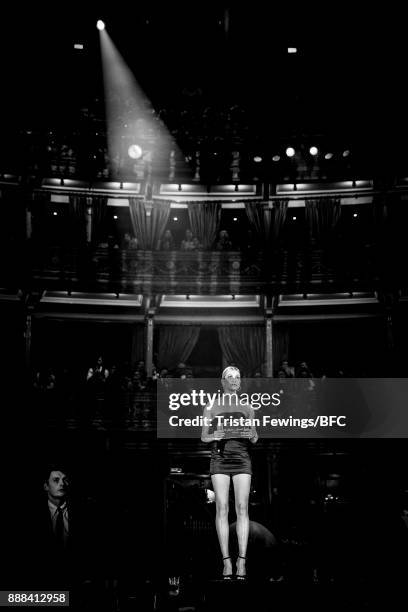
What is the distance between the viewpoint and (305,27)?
25.3 m

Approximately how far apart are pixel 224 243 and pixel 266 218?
89.5 inches

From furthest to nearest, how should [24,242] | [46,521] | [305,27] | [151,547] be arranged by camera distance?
[305,27] → [24,242] → [46,521] → [151,547]

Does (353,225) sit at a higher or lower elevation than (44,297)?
higher

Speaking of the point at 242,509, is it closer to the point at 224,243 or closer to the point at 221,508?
the point at 221,508

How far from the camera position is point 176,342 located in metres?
25.5

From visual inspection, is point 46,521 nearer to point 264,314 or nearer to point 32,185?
point 264,314

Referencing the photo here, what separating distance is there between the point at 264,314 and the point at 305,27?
11458mm

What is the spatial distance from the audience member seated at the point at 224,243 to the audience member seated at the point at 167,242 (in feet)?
5.95

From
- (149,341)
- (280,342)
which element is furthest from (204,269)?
(280,342)

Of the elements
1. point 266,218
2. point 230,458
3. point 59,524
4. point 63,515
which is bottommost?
point 59,524

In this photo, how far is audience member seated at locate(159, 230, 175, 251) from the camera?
25.0 m

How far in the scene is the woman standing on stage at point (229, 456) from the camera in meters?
7.02

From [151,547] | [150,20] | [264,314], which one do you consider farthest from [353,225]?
[151,547]

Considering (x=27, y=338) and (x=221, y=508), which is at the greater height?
(x=27, y=338)
